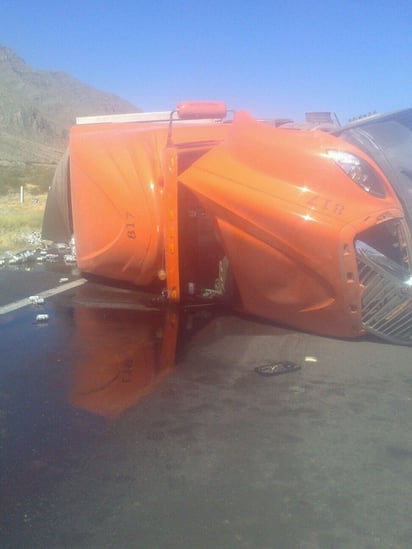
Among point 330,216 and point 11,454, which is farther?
point 330,216

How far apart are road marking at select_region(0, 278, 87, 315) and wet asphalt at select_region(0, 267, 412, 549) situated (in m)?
1.04

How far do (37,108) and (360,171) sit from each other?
408 feet

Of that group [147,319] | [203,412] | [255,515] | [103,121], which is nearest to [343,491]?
[255,515]

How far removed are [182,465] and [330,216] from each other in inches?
106

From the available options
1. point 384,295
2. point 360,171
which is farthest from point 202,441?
point 360,171

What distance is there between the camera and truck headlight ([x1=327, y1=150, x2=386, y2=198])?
5285 mm

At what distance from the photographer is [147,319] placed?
6445mm

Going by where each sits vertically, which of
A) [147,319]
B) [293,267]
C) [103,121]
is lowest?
[147,319]

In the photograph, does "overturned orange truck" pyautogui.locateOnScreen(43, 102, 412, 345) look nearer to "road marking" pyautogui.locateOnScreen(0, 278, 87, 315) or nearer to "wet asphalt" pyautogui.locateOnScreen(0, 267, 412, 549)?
"wet asphalt" pyautogui.locateOnScreen(0, 267, 412, 549)

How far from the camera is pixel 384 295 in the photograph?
514 centimetres

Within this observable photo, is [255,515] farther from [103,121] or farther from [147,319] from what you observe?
[103,121]

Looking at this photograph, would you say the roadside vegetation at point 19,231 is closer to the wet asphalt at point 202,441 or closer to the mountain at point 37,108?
the wet asphalt at point 202,441

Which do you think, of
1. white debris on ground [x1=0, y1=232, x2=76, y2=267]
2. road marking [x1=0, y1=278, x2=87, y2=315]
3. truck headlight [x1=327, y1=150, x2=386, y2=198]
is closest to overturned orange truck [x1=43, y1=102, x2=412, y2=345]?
truck headlight [x1=327, y1=150, x2=386, y2=198]

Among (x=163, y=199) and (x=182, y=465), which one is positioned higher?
(x=163, y=199)
